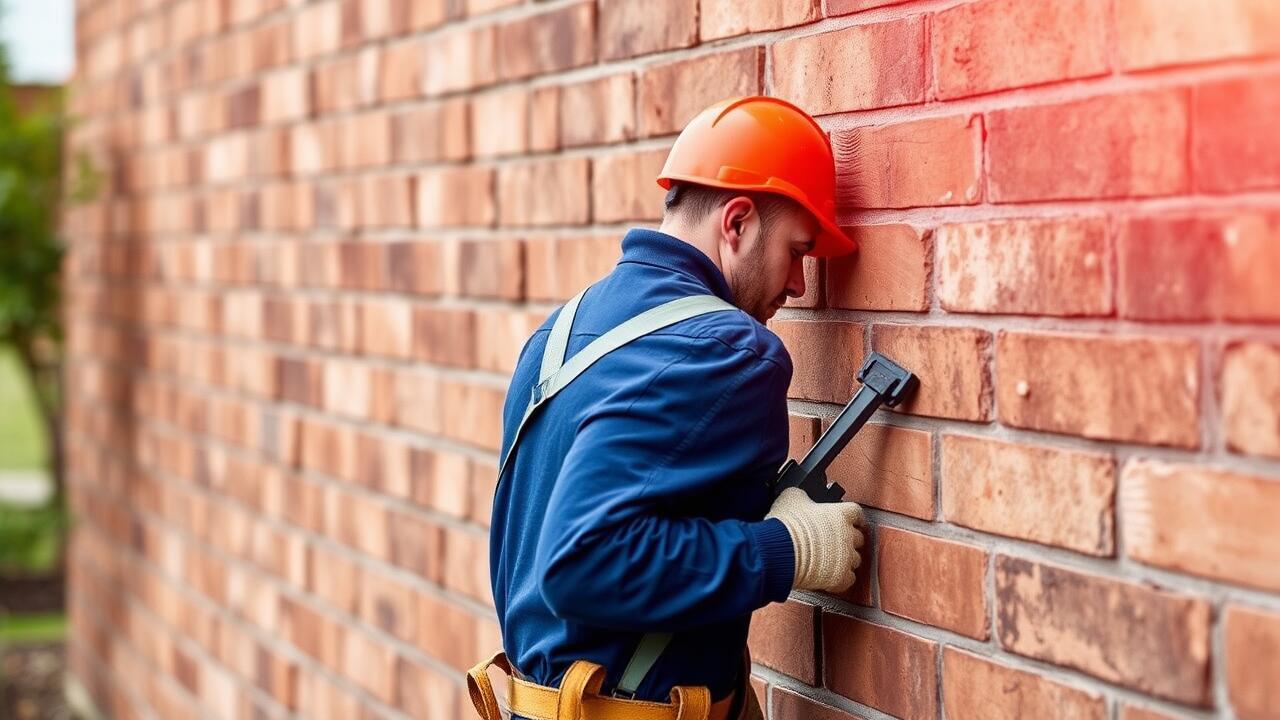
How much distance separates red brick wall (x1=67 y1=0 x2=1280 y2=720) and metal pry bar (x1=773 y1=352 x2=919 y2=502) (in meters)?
0.04

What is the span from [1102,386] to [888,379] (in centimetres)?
38

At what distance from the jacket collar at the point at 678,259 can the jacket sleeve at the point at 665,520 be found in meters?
0.18

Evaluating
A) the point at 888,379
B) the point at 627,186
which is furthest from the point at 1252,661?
the point at 627,186

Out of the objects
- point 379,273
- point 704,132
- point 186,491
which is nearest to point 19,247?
point 186,491

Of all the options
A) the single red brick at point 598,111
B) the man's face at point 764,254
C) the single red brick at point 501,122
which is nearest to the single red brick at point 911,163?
the man's face at point 764,254

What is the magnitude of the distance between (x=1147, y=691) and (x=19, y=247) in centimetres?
578

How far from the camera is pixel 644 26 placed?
2.66 m

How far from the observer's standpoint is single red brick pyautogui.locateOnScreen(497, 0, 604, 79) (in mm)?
2850

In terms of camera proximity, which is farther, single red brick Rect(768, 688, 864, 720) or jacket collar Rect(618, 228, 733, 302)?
single red brick Rect(768, 688, 864, 720)

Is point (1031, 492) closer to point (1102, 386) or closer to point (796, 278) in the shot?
point (1102, 386)

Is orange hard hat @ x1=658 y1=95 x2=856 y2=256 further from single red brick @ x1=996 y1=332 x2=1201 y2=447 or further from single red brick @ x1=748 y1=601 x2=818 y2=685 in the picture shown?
single red brick @ x1=748 y1=601 x2=818 y2=685

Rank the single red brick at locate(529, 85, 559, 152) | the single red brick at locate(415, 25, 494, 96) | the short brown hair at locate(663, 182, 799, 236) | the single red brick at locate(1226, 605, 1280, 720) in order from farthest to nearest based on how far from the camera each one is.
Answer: the single red brick at locate(415, 25, 494, 96), the single red brick at locate(529, 85, 559, 152), the short brown hair at locate(663, 182, 799, 236), the single red brick at locate(1226, 605, 1280, 720)

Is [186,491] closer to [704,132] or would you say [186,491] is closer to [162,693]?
[162,693]

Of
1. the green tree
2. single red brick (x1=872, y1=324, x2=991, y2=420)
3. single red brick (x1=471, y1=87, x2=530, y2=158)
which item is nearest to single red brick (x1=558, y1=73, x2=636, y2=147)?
single red brick (x1=471, y1=87, x2=530, y2=158)
